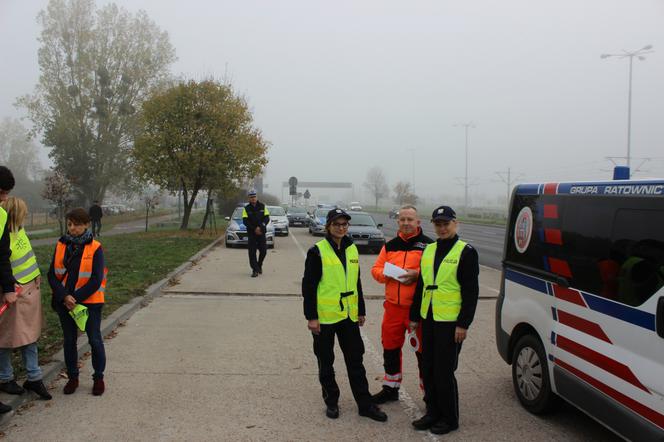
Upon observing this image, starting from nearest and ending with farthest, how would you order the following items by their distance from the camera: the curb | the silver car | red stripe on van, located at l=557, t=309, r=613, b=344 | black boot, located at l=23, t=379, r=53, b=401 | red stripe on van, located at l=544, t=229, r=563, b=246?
red stripe on van, located at l=557, t=309, r=613, b=344 < red stripe on van, located at l=544, t=229, r=563, b=246 < the curb < black boot, located at l=23, t=379, r=53, b=401 < the silver car

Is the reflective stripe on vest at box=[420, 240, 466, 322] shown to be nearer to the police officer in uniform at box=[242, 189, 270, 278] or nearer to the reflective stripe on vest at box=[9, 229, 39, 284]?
the reflective stripe on vest at box=[9, 229, 39, 284]

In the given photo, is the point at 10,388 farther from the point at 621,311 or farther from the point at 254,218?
the point at 254,218

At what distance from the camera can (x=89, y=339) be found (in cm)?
453

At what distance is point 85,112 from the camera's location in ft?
121

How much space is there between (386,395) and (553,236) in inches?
75.4

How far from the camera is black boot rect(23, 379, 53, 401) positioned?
173 inches

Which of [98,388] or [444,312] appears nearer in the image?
[444,312]

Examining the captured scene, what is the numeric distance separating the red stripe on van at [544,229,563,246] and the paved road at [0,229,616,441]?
4.70 ft

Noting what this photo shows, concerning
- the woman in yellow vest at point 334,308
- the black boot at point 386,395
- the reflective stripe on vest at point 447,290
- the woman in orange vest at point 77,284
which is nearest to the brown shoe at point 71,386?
the woman in orange vest at point 77,284

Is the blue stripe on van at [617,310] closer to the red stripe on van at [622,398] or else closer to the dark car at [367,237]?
the red stripe on van at [622,398]

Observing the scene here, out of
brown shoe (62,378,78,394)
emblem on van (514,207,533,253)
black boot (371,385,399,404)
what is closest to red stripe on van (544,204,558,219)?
emblem on van (514,207,533,253)

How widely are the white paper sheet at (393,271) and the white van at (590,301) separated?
1.09m

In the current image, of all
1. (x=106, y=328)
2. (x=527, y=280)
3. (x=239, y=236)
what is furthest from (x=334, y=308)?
(x=239, y=236)

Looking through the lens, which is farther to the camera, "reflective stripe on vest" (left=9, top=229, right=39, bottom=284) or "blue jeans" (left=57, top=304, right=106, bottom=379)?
"blue jeans" (left=57, top=304, right=106, bottom=379)
